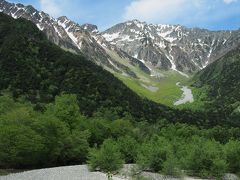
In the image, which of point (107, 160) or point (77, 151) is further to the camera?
point (77, 151)

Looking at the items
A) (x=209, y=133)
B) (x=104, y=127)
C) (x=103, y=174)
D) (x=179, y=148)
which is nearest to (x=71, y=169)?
(x=103, y=174)

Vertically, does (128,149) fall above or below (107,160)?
above

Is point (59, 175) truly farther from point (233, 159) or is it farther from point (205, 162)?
point (233, 159)

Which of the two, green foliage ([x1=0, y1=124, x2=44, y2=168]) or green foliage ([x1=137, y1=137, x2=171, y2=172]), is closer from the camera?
green foliage ([x1=0, y1=124, x2=44, y2=168])

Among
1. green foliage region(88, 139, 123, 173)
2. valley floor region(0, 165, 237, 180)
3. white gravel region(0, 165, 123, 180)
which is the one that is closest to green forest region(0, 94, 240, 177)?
green foliage region(88, 139, 123, 173)

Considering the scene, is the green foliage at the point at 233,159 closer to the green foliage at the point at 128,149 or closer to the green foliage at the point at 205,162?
the green foliage at the point at 205,162

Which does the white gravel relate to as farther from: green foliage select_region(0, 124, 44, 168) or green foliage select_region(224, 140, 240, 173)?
green foliage select_region(224, 140, 240, 173)

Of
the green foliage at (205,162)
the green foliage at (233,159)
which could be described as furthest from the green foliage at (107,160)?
the green foliage at (233,159)

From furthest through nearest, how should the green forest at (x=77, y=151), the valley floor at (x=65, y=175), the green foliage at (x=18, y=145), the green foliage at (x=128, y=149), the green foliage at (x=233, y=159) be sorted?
the green foliage at (x=128, y=149) → the green foliage at (x=233, y=159) → the green forest at (x=77, y=151) → the green foliage at (x=18, y=145) → the valley floor at (x=65, y=175)

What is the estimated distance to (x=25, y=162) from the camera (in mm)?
88812

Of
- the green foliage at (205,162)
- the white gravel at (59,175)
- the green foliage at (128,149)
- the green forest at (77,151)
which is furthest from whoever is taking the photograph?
the green foliage at (128,149)

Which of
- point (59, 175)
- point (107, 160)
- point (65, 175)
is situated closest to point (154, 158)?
point (107, 160)


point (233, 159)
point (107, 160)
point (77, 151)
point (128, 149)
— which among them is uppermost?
point (128, 149)

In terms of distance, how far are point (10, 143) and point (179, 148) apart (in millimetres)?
38048
